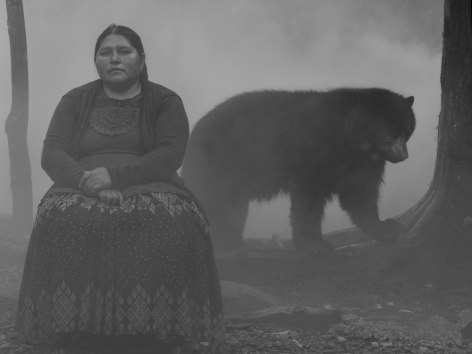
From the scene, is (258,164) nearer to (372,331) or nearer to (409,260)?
(409,260)

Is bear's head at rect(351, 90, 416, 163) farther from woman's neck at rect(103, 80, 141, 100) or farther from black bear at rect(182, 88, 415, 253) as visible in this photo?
woman's neck at rect(103, 80, 141, 100)

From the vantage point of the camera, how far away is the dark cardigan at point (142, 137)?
9.09ft

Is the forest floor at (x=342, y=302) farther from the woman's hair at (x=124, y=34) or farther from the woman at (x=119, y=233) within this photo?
the woman's hair at (x=124, y=34)

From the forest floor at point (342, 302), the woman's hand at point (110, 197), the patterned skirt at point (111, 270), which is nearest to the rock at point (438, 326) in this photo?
the forest floor at point (342, 302)

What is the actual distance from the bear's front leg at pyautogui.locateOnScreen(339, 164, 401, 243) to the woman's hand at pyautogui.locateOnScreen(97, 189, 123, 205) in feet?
8.29

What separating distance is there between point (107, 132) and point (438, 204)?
239cm

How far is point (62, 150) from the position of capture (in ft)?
9.37

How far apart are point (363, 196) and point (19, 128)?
3.86 meters

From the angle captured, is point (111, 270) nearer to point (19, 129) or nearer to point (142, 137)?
point (142, 137)

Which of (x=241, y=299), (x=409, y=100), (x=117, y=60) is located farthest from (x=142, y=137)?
(x=409, y=100)

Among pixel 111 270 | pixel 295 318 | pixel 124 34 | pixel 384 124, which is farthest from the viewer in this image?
pixel 384 124

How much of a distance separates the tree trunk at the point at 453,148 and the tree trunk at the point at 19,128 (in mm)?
4290

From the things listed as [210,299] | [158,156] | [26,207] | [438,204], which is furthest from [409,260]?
[26,207]

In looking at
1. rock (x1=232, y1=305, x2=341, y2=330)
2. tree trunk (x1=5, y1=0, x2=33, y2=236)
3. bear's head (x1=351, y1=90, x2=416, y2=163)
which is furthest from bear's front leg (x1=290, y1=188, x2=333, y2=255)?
tree trunk (x1=5, y1=0, x2=33, y2=236)
